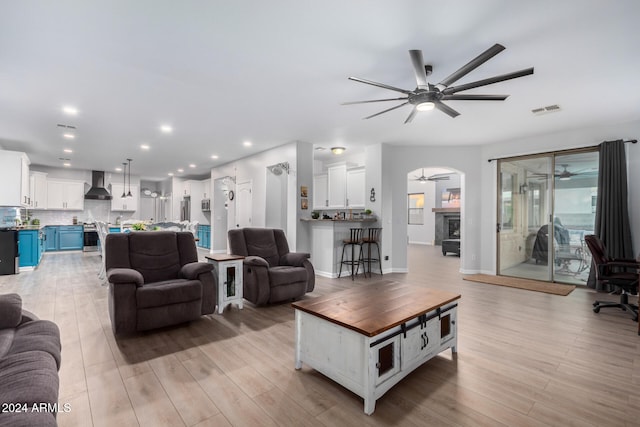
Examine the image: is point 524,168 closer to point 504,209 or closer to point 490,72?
point 504,209

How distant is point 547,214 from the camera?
5.69 metres

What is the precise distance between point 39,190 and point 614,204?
13.8m

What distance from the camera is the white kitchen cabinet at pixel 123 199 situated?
1080 cm

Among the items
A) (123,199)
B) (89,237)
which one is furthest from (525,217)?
(123,199)

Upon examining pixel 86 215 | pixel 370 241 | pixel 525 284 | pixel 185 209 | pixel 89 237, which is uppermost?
pixel 185 209

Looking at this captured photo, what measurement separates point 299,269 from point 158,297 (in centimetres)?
177

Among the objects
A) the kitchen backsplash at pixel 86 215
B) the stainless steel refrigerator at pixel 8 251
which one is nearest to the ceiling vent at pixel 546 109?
the stainless steel refrigerator at pixel 8 251

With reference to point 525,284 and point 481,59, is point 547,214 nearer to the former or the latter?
point 525,284

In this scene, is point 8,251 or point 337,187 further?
point 337,187

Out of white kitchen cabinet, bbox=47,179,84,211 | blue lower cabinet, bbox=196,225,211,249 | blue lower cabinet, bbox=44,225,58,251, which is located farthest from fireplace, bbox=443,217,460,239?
blue lower cabinet, bbox=44,225,58,251

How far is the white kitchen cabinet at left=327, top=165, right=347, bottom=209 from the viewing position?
24.8 ft

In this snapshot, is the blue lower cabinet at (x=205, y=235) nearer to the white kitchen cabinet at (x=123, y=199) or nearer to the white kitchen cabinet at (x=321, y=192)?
the white kitchen cabinet at (x=123, y=199)

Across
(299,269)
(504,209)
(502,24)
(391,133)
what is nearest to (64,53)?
(299,269)

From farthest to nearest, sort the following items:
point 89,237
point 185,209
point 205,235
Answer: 1. point 185,209
2. point 205,235
3. point 89,237
